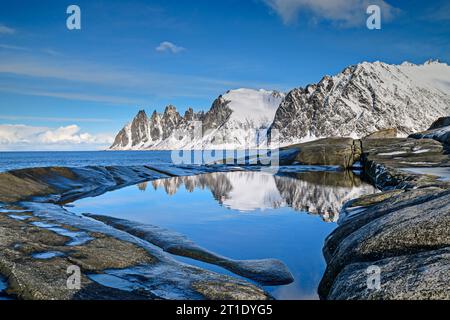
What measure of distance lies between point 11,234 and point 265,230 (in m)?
10.9

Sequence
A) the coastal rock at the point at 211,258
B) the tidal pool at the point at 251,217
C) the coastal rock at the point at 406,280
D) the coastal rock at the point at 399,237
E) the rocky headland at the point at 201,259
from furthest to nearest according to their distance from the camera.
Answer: the tidal pool at the point at 251,217 < the coastal rock at the point at 211,258 < the coastal rock at the point at 399,237 < the rocky headland at the point at 201,259 < the coastal rock at the point at 406,280

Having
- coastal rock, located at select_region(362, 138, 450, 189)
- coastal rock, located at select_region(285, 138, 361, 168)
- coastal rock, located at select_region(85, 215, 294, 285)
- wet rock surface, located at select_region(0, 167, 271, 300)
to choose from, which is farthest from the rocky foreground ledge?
coastal rock, located at select_region(285, 138, 361, 168)

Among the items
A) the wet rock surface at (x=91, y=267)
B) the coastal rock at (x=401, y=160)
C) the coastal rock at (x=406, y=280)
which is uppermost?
the coastal rock at (x=401, y=160)

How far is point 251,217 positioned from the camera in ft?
70.2

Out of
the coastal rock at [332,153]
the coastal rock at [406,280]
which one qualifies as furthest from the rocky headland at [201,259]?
the coastal rock at [332,153]

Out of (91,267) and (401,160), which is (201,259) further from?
(401,160)

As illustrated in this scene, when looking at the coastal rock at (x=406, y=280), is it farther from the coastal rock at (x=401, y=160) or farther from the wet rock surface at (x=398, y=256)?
the coastal rock at (x=401, y=160)

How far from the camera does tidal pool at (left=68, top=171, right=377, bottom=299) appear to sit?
1321cm

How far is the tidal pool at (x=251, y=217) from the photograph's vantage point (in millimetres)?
13211

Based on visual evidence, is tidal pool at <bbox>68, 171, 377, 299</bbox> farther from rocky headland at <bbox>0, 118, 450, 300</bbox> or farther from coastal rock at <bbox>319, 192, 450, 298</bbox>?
coastal rock at <bbox>319, 192, 450, 298</bbox>

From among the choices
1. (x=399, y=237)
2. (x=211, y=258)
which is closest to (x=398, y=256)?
(x=399, y=237)

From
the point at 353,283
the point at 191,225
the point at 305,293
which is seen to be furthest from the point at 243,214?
the point at 353,283
